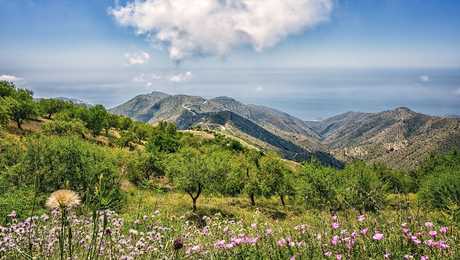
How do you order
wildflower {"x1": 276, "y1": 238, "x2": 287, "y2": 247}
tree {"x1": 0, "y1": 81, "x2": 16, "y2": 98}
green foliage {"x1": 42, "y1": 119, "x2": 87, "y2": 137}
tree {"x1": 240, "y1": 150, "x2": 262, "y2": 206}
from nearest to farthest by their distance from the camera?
1. wildflower {"x1": 276, "y1": 238, "x2": 287, "y2": 247}
2. tree {"x1": 240, "y1": 150, "x2": 262, "y2": 206}
3. green foliage {"x1": 42, "y1": 119, "x2": 87, "y2": 137}
4. tree {"x1": 0, "y1": 81, "x2": 16, "y2": 98}

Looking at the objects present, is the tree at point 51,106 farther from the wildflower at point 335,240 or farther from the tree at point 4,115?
the wildflower at point 335,240

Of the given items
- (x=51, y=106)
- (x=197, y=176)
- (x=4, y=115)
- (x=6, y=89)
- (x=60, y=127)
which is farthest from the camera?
(x=51, y=106)

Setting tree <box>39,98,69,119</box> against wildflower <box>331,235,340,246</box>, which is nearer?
wildflower <box>331,235,340,246</box>

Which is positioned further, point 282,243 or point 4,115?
point 4,115

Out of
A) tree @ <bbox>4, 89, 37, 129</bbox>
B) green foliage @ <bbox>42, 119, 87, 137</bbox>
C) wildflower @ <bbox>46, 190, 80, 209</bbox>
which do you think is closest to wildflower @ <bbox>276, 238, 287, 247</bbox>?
wildflower @ <bbox>46, 190, 80, 209</bbox>

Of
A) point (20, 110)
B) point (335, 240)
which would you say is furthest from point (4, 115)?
point (335, 240)

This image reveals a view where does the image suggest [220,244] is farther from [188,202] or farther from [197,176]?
[188,202]

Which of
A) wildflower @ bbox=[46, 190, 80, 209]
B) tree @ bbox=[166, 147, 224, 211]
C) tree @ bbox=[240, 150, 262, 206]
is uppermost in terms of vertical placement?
wildflower @ bbox=[46, 190, 80, 209]

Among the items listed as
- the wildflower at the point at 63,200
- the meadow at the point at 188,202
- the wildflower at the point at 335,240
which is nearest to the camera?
the wildflower at the point at 63,200

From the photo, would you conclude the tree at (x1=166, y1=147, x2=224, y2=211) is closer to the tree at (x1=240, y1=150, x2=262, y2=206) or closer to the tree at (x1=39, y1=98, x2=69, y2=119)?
the tree at (x1=240, y1=150, x2=262, y2=206)

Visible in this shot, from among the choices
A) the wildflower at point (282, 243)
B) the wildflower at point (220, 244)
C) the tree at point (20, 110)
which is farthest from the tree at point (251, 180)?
the tree at point (20, 110)

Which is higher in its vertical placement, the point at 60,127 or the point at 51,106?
the point at 51,106

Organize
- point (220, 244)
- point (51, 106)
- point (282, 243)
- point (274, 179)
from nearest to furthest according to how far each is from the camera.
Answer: point (220, 244) → point (282, 243) → point (274, 179) → point (51, 106)

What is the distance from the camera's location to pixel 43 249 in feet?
16.1
